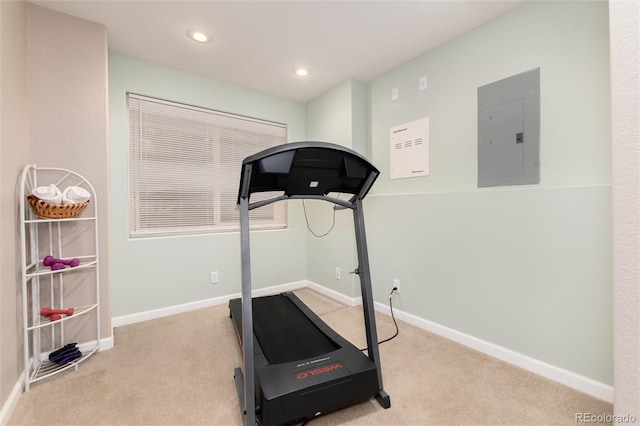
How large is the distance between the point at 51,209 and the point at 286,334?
5.68ft

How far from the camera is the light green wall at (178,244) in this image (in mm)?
2477

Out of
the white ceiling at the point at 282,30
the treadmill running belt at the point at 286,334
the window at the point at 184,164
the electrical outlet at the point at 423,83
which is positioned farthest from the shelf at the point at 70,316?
the electrical outlet at the point at 423,83

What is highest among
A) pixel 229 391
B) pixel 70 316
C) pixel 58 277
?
pixel 58 277

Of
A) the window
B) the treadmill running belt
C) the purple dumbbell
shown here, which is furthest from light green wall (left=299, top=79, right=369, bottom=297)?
the purple dumbbell

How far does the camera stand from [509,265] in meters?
1.89

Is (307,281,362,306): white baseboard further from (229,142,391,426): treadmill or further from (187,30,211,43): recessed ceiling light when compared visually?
(187,30,211,43): recessed ceiling light

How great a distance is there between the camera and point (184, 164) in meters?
2.85

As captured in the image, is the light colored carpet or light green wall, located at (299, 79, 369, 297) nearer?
the light colored carpet

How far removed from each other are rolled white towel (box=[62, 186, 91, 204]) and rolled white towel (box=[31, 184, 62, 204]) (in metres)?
0.04

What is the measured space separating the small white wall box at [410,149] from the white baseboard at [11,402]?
3029 millimetres

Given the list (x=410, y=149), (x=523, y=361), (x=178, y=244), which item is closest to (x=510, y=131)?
(x=410, y=149)

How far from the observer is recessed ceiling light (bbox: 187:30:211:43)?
7.09ft

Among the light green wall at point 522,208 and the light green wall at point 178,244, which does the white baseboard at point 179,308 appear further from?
the light green wall at point 522,208

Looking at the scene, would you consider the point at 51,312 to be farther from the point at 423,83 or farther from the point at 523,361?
the point at 423,83
